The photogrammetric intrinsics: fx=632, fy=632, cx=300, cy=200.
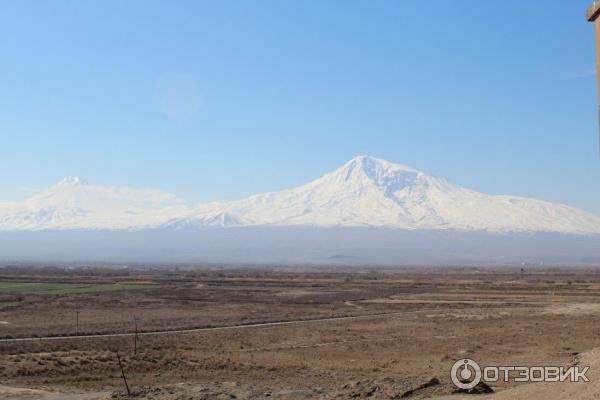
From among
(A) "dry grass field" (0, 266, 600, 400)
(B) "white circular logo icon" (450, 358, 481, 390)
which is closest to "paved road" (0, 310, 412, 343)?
(A) "dry grass field" (0, 266, 600, 400)

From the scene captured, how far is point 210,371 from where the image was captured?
2619cm

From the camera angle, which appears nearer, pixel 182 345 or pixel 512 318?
pixel 182 345

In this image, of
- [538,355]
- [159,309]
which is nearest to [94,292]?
[159,309]

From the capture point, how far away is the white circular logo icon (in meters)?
18.4

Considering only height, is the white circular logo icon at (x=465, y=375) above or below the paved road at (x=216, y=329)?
above

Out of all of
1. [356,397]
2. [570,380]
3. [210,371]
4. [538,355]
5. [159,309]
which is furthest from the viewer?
[159,309]

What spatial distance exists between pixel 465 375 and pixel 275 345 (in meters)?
13.2

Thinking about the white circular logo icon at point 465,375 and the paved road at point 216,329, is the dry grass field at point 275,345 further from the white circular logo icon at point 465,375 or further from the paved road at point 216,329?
the white circular logo icon at point 465,375

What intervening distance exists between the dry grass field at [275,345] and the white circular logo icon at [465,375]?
1.87 feet

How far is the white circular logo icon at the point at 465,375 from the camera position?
18.4 meters

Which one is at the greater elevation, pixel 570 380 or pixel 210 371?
pixel 570 380

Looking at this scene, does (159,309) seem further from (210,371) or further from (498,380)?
(498,380)

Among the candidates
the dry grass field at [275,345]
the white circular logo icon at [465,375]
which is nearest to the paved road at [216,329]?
the dry grass field at [275,345]

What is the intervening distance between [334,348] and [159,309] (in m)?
24.9
